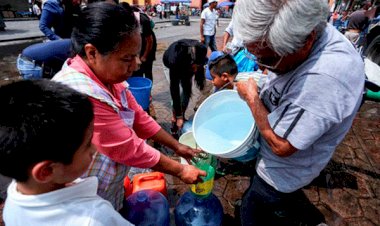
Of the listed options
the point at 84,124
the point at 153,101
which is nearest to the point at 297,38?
the point at 84,124

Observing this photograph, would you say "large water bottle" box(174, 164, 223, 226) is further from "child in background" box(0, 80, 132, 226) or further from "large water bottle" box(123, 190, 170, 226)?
"child in background" box(0, 80, 132, 226)

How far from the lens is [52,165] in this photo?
3.04 ft

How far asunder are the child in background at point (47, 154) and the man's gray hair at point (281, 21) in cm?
84

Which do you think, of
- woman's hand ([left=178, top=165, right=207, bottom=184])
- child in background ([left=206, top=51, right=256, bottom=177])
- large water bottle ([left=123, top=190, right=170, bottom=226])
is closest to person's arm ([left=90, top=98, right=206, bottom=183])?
woman's hand ([left=178, top=165, right=207, bottom=184])

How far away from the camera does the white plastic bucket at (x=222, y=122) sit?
1921 mm

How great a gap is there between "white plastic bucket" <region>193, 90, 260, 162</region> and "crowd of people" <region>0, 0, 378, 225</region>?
0.33 meters

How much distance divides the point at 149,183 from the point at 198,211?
1.76ft

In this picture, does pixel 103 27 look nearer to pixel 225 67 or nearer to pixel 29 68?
pixel 225 67

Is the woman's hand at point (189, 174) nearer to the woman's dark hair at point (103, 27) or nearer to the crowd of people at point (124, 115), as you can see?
the crowd of people at point (124, 115)

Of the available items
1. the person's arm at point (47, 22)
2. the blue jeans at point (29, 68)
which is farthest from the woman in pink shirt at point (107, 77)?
the person's arm at point (47, 22)

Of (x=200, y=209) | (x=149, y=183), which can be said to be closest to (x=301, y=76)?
(x=200, y=209)

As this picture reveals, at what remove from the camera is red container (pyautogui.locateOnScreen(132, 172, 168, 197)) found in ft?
7.47

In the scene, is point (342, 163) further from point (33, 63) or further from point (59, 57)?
point (33, 63)

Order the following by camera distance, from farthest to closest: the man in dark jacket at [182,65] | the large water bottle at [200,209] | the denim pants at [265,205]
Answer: the man in dark jacket at [182,65], the large water bottle at [200,209], the denim pants at [265,205]
